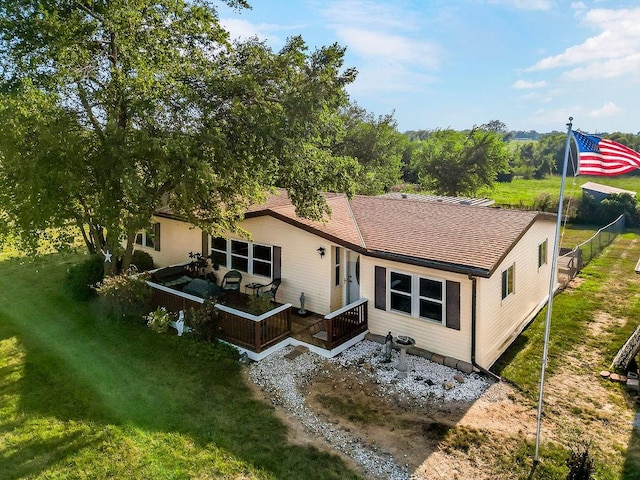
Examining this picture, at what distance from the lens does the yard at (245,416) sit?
7160 mm

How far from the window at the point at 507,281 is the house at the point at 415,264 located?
32 millimetres

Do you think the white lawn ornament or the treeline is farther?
the treeline

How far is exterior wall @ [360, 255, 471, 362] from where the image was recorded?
10133 millimetres

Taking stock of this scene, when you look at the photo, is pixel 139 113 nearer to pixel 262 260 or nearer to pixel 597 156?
pixel 262 260

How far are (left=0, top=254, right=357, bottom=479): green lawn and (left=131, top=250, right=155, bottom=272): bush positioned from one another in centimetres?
405

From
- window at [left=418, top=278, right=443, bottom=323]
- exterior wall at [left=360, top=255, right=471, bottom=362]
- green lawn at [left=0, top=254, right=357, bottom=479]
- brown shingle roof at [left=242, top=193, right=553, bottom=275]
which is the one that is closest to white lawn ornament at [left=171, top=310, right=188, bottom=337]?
green lawn at [left=0, top=254, right=357, bottom=479]

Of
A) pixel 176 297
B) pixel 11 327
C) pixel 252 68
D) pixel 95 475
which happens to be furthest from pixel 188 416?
pixel 252 68

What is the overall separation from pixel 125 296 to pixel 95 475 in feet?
22.1

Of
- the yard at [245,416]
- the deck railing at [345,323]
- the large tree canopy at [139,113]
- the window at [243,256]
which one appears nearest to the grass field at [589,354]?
the yard at [245,416]

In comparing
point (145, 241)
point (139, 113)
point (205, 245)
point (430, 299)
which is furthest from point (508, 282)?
point (145, 241)

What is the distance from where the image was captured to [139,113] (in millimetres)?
10711

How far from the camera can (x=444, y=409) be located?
8750 millimetres

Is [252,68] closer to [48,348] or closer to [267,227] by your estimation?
[267,227]

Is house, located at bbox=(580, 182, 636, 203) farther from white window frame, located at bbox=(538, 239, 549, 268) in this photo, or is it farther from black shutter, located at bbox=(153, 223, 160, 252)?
black shutter, located at bbox=(153, 223, 160, 252)
